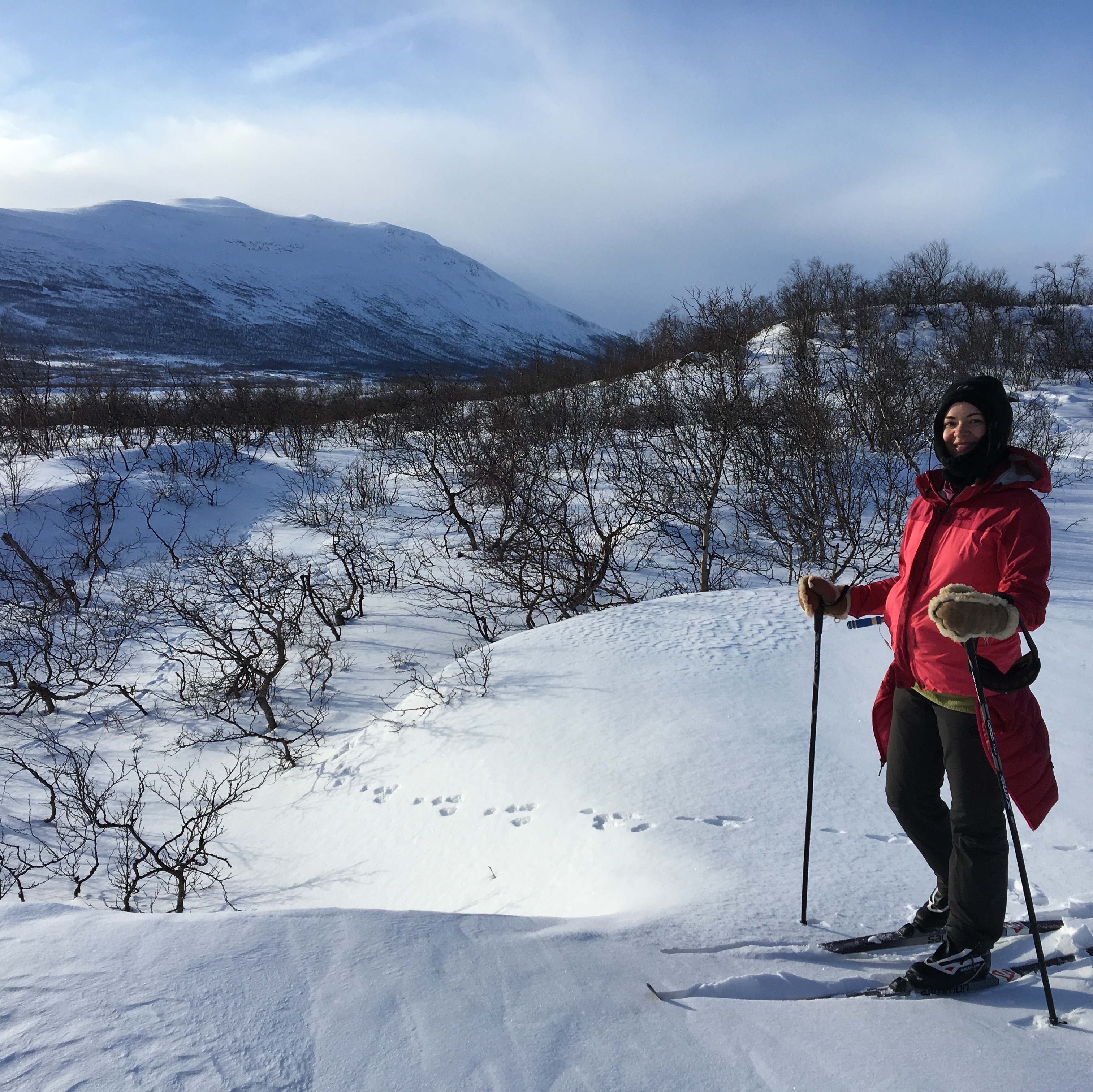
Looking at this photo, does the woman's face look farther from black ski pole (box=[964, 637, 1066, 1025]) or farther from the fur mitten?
black ski pole (box=[964, 637, 1066, 1025])

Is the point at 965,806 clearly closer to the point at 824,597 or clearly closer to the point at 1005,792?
the point at 1005,792

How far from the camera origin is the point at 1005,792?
73.7 inches

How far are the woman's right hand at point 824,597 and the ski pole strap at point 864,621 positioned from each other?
53 millimetres

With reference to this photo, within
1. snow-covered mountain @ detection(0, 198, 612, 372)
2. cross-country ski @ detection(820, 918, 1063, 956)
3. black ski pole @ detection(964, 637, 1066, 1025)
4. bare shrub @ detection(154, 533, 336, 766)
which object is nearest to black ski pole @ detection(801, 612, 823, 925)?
cross-country ski @ detection(820, 918, 1063, 956)

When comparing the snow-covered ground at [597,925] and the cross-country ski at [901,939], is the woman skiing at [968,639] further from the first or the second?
the snow-covered ground at [597,925]

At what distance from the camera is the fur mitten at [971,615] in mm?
1648

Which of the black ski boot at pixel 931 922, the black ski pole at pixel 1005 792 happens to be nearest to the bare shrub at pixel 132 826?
the black ski boot at pixel 931 922

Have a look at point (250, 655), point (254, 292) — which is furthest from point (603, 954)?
point (254, 292)

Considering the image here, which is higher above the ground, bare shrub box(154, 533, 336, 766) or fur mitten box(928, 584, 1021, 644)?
fur mitten box(928, 584, 1021, 644)

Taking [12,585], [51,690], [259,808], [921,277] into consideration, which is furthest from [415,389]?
[921,277]

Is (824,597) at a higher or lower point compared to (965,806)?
higher

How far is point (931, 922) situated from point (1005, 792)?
69 cm

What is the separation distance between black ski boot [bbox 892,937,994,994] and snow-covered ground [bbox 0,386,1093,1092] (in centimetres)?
5

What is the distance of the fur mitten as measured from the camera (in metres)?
1.65
